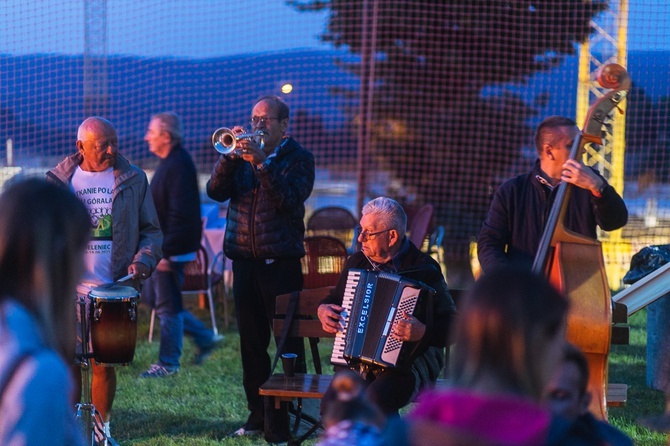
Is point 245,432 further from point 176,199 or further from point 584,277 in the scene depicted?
point 584,277

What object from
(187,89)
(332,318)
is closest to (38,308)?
(332,318)

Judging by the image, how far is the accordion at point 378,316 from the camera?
4621 mm

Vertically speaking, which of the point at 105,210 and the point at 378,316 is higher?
the point at 105,210

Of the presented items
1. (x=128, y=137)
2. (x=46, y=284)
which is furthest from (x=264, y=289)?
(x=128, y=137)

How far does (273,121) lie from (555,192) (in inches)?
69.7

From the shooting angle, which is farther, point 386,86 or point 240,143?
point 386,86

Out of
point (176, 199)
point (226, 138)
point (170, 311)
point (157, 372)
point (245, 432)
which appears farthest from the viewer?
point (170, 311)

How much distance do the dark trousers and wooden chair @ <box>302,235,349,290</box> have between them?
6.39ft

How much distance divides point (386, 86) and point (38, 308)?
40.2 ft

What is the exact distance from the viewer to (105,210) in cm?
540

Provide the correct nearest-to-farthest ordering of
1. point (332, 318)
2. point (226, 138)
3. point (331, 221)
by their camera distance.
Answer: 1. point (332, 318)
2. point (226, 138)
3. point (331, 221)

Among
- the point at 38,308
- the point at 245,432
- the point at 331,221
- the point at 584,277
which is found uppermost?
the point at 38,308

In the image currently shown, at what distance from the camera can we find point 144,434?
595 cm

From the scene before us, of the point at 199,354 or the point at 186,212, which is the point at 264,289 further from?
the point at 199,354
